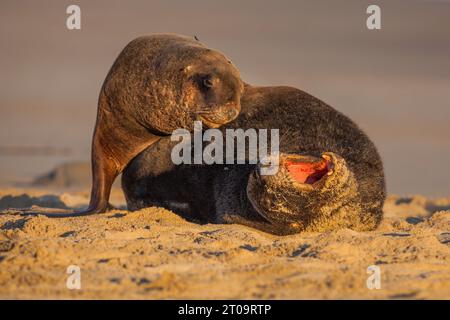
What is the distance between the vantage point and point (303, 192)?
6250mm

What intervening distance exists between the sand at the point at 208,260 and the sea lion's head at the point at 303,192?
0.15 m

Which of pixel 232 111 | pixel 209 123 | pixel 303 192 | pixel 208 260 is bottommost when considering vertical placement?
pixel 208 260

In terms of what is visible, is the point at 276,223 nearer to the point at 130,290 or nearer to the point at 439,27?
the point at 130,290

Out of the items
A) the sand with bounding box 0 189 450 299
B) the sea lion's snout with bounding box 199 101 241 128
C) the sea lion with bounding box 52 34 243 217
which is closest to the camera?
the sand with bounding box 0 189 450 299

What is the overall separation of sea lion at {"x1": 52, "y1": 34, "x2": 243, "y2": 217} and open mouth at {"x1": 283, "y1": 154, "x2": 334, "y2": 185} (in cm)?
121

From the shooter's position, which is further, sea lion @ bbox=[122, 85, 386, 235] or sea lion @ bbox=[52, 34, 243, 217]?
sea lion @ bbox=[52, 34, 243, 217]

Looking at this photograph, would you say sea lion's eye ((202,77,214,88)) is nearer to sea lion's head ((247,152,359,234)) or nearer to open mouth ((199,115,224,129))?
open mouth ((199,115,224,129))

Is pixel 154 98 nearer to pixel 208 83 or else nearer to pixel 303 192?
pixel 208 83

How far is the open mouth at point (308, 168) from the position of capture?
6188 millimetres

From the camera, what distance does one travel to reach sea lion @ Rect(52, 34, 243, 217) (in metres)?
7.43

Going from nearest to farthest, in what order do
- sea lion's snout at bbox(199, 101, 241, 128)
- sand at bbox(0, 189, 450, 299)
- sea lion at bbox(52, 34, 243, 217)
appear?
sand at bbox(0, 189, 450, 299) < sea lion's snout at bbox(199, 101, 241, 128) < sea lion at bbox(52, 34, 243, 217)

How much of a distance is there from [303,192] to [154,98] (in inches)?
77.8

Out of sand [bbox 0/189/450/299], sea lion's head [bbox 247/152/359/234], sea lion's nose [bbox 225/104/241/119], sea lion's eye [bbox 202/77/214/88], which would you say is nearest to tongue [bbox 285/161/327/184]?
sea lion's head [bbox 247/152/359/234]

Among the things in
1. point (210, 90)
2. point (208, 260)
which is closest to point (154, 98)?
point (210, 90)
